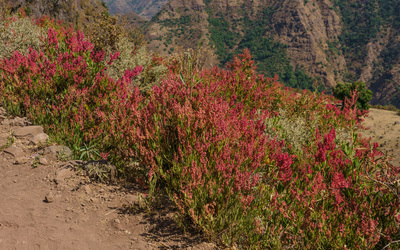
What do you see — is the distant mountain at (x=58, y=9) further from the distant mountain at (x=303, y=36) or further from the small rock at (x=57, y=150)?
the distant mountain at (x=303, y=36)

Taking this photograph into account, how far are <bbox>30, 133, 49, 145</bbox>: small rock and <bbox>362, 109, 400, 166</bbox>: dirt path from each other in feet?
55.6

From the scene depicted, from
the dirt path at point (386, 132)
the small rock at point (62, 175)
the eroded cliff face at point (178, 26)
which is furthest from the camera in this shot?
the eroded cliff face at point (178, 26)

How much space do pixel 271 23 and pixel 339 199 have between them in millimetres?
162191

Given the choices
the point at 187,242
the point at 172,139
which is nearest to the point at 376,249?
the point at 187,242

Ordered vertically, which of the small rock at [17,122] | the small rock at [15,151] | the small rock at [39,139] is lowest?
the small rock at [15,151]

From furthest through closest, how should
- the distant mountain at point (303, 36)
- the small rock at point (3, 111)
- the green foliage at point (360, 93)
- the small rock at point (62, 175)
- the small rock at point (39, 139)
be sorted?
1. the distant mountain at point (303, 36)
2. the green foliage at point (360, 93)
3. the small rock at point (3, 111)
4. the small rock at point (39, 139)
5. the small rock at point (62, 175)

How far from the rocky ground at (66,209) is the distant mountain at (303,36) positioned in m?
111

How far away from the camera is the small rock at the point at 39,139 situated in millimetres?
3963

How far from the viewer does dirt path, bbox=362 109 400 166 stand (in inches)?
651

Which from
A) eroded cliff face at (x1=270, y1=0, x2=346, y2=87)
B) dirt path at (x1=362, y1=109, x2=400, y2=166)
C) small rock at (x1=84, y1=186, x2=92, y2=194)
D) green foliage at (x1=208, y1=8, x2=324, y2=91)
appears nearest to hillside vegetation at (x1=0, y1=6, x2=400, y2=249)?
small rock at (x1=84, y1=186, x2=92, y2=194)

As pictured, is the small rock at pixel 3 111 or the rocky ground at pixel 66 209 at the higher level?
the small rock at pixel 3 111

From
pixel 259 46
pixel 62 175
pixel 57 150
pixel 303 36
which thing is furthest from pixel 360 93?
pixel 303 36

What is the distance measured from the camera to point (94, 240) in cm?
241

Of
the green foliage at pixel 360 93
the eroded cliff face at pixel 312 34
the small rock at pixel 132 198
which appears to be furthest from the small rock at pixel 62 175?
the eroded cliff face at pixel 312 34
